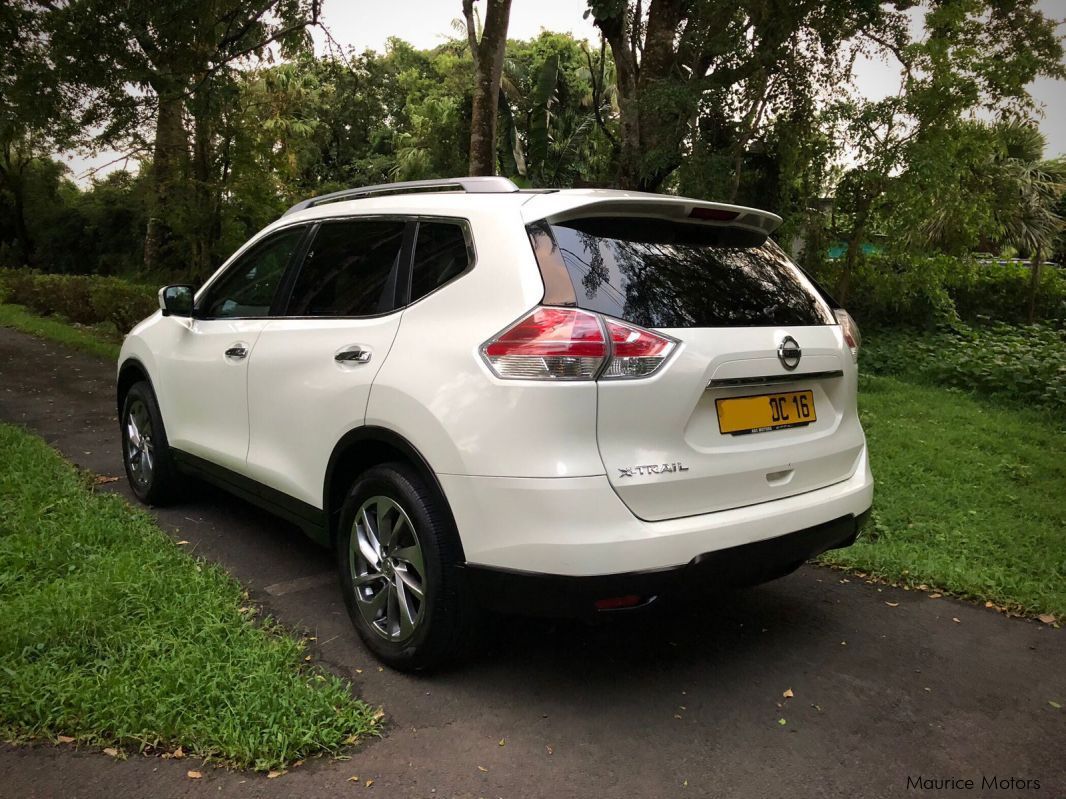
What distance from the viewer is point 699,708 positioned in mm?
2932

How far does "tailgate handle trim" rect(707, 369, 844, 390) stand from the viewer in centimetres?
278

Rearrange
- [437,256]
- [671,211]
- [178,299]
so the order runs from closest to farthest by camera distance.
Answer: [671,211] → [437,256] → [178,299]

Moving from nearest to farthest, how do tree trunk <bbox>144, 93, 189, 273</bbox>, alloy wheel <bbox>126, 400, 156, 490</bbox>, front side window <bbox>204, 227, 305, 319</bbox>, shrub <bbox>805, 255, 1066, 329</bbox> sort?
front side window <bbox>204, 227, 305, 319</bbox>
alloy wheel <bbox>126, 400, 156, 490</bbox>
shrub <bbox>805, 255, 1066, 329</bbox>
tree trunk <bbox>144, 93, 189, 273</bbox>

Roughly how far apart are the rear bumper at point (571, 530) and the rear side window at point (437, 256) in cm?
77

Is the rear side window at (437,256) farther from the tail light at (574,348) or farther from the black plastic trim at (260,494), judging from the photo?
the black plastic trim at (260,494)

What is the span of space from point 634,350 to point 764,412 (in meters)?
0.61

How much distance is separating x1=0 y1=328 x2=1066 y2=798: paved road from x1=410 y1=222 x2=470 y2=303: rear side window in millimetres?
1473

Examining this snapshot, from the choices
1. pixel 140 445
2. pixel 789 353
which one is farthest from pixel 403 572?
pixel 140 445

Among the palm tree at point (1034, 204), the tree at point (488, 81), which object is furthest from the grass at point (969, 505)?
the tree at point (488, 81)

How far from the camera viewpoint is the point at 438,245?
320cm

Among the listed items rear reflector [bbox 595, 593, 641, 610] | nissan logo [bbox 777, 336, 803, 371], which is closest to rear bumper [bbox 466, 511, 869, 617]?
rear reflector [bbox 595, 593, 641, 610]

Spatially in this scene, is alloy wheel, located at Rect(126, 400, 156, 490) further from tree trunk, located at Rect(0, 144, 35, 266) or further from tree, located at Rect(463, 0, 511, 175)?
tree trunk, located at Rect(0, 144, 35, 266)

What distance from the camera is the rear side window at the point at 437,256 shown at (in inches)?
121

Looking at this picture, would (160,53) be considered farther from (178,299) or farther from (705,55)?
(178,299)
